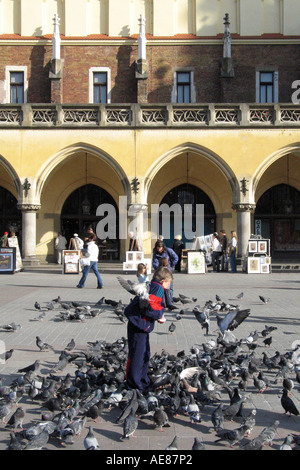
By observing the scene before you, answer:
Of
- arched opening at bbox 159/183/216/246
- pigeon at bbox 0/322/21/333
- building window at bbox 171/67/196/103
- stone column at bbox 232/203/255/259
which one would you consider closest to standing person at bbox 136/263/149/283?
pigeon at bbox 0/322/21/333

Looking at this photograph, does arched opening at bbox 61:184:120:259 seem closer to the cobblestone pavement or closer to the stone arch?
the stone arch

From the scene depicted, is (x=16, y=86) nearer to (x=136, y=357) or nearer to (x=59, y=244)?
(x=59, y=244)

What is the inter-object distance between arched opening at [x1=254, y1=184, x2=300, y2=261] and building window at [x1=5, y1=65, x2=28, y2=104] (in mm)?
12624

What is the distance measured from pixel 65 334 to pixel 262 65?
21020mm

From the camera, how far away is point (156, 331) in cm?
921

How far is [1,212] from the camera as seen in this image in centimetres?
2625

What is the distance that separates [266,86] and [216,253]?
985 cm

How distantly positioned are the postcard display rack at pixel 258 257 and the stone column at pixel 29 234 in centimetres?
849

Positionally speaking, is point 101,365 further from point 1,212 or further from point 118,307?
point 1,212

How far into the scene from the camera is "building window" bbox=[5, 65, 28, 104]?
26.5 m

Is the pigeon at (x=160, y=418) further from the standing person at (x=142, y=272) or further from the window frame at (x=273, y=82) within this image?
the window frame at (x=273, y=82)

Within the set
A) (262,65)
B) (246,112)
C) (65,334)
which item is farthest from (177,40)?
(65,334)

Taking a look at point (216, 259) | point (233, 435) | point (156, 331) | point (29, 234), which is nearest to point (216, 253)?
point (216, 259)

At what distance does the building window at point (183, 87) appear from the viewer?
Answer: 26391 millimetres
